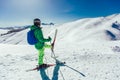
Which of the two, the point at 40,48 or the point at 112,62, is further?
the point at 112,62

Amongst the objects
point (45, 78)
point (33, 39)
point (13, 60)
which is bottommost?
point (45, 78)

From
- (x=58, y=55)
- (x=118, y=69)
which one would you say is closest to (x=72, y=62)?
(x=58, y=55)

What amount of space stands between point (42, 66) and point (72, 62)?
1854 mm

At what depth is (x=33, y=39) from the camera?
31.6ft

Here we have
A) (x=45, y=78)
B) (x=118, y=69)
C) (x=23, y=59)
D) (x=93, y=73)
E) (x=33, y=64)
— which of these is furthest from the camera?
(x=23, y=59)

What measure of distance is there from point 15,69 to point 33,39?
5.56 ft

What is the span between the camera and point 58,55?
12625mm

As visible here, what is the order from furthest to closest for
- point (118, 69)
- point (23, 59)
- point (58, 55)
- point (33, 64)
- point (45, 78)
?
point (58, 55) → point (23, 59) → point (33, 64) → point (118, 69) → point (45, 78)

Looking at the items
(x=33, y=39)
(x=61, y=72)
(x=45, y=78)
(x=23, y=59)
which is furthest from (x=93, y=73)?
(x=23, y=59)

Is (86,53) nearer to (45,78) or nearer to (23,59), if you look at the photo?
(23,59)

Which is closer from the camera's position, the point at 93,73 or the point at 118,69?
the point at 93,73

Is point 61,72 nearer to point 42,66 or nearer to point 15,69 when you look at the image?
point 42,66

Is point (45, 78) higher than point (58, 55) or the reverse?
the reverse

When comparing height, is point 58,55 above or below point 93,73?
above
